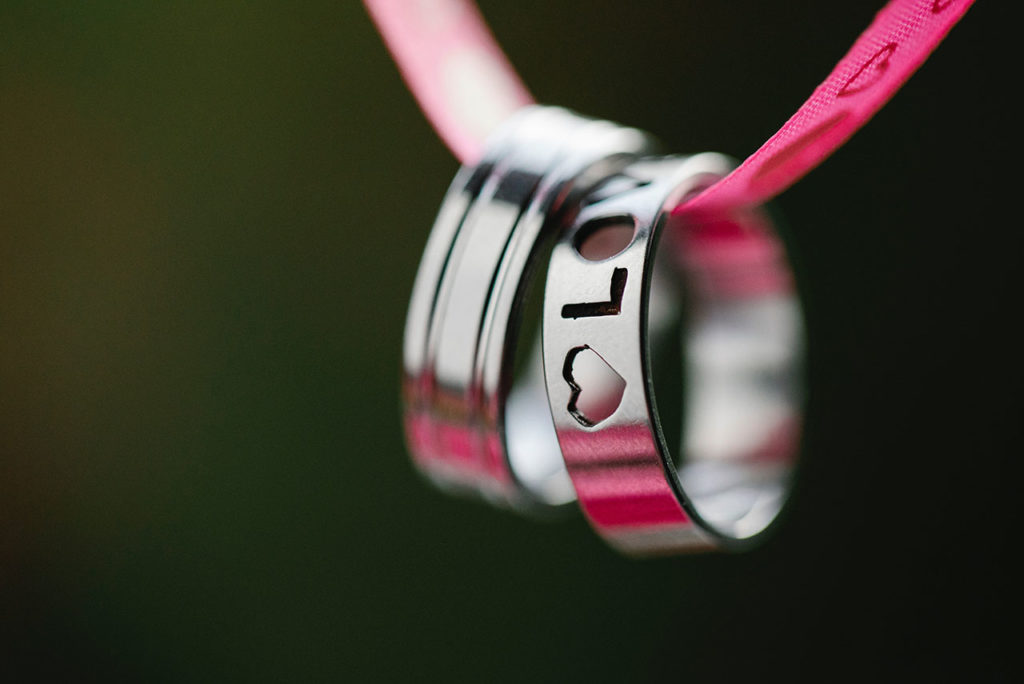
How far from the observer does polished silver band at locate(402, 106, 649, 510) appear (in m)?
0.33

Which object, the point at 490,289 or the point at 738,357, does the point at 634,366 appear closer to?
the point at 490,289

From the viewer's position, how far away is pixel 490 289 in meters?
0.34

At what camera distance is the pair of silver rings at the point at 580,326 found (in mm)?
295

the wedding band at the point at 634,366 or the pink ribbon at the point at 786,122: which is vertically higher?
the pink ribbon at the point at 786,122

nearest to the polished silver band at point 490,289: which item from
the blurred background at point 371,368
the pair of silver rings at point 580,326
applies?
the pair of silver rings at point 580,326

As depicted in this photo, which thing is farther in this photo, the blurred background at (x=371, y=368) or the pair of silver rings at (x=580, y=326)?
the blurred background at (x=371, y=368)

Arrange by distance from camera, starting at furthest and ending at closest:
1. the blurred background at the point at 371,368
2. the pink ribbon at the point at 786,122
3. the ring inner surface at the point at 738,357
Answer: the blurred background at the point at 371,368
the ring inner surface at the point at 738,357
the pink ribbon at the point at 786,122

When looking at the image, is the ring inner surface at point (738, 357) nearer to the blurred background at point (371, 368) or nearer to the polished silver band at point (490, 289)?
the polished silver band at point (490, 289)

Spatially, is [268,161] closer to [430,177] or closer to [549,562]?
[430,177]

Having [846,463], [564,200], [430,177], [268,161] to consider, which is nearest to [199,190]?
[268,161]

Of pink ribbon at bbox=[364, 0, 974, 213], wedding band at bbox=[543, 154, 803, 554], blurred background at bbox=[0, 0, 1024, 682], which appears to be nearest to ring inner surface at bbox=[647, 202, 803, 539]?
wedding band at bbox=[543, 154, 803, 554]

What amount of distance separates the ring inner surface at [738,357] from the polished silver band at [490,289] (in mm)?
84

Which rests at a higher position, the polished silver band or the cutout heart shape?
the polished silver band

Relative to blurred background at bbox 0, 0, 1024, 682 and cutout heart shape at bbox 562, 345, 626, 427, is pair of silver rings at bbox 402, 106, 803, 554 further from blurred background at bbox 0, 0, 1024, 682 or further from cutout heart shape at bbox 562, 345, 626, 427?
blurred background at bbox 0, 0, 1024, 682
